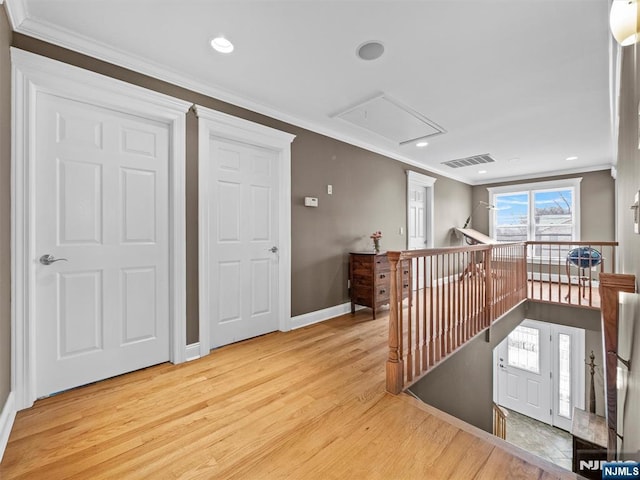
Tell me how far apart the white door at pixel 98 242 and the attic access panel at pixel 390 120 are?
6.28 feet

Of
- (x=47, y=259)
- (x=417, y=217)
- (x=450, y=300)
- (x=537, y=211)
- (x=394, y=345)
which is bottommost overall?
(x=394, y=345)

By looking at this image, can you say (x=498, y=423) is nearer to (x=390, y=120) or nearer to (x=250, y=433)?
(x=250, y=433)

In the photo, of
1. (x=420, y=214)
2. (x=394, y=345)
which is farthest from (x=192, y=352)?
(x=420, y=214)

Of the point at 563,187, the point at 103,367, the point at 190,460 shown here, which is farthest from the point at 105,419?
the point at 563,187

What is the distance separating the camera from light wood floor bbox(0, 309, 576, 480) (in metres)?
1.33

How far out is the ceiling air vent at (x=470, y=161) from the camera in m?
4.80

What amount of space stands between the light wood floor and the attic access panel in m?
2.48

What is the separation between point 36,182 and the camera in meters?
1.86

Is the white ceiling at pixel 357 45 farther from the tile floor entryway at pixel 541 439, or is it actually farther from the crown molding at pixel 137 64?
the tile floor entryway at pixel 541 439

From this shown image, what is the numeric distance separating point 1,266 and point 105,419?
103 centimetres

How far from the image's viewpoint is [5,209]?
1634mm

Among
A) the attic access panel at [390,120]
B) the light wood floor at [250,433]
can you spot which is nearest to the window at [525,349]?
the attic access panel at [390,120]

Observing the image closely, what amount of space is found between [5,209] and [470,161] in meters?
5.71

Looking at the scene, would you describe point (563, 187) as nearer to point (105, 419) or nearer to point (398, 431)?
point (398, 431)
